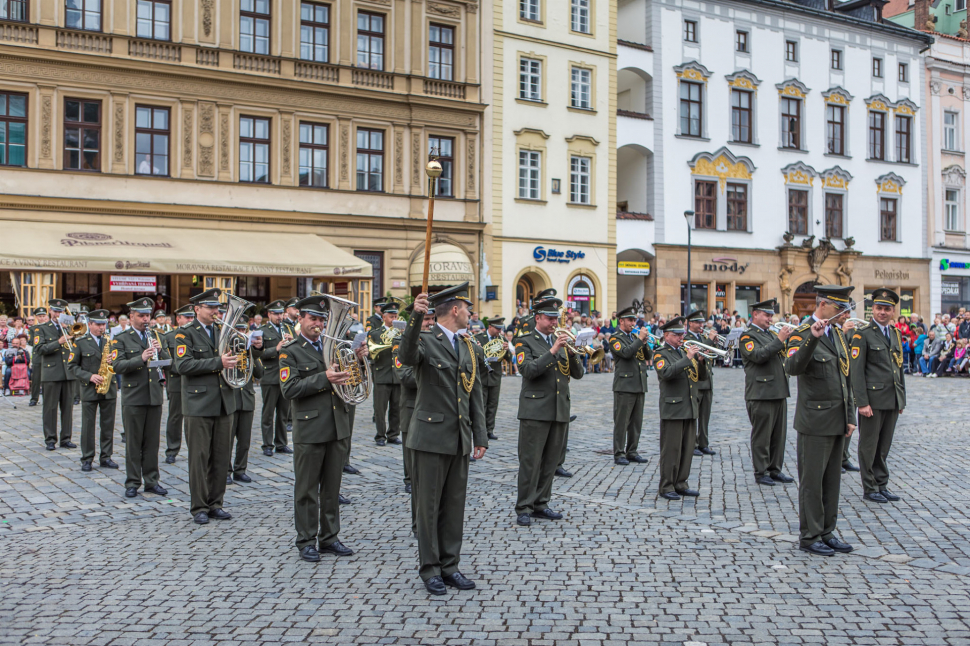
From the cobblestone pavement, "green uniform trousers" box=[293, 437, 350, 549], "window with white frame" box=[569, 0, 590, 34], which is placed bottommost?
the cobblestone pavement

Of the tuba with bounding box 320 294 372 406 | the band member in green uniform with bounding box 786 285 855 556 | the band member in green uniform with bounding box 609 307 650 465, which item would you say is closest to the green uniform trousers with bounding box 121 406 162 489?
the tuba with bounding box 320 294 372 406

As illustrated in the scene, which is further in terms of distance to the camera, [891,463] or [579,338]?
[891,463]

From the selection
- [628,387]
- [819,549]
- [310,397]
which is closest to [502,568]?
[310,397]

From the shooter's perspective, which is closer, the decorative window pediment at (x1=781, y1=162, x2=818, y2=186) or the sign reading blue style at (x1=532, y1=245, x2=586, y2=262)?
the sign reading blue style at (x1=532, y1=245, x2=586, y2=262)

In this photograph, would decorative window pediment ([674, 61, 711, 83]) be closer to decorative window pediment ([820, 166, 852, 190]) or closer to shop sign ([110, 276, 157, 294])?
decorative window pediment ([820, 166, 852, 190])

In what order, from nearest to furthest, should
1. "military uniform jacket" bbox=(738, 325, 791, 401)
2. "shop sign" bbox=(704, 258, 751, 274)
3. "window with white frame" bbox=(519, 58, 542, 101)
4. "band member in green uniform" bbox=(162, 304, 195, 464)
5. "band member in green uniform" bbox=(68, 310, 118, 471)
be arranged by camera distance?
1. "military uniform jacket" bbox=(738, 325, 791, 401)
2. "band member in green uniform" bbox=(68, 310, 118, 471)
3. "band member in green uniform" bbox=(162, 304, 195, 464)
4. "window with white frame" bbox=(519, 58, 542, 101)
5. "shop sign" bbox=(704, 258, 751, 274)

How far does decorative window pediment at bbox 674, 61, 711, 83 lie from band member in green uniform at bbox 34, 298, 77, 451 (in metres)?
29.8

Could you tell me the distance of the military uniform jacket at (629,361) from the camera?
12219mm

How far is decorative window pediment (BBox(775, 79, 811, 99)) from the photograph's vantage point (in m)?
40.3

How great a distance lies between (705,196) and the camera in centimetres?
3869

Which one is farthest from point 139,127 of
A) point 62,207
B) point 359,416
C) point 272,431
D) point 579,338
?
point 579,338

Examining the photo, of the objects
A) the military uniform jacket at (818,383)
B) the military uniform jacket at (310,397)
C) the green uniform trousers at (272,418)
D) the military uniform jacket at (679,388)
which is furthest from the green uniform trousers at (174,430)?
the military uniform jacket at (818,383)

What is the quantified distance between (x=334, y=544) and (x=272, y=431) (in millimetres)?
5904

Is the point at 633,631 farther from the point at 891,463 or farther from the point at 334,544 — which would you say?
the point at 891,463
